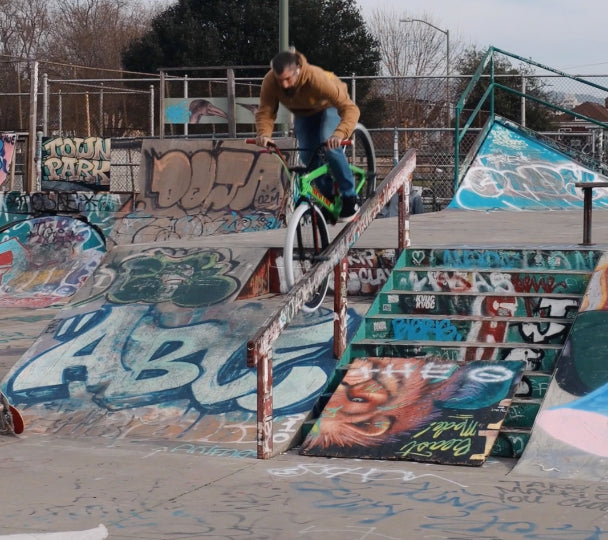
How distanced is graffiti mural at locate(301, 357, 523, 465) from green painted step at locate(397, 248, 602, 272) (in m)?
1.28

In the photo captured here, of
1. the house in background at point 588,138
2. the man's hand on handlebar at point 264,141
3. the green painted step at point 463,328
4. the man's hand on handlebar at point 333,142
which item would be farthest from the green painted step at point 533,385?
the house in background at point 588,138

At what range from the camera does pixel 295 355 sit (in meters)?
7.92

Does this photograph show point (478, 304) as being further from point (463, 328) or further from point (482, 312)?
point (463, 328)

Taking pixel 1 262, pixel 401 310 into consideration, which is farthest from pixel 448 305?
pixel 1 262

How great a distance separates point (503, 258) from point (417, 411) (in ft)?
6.47

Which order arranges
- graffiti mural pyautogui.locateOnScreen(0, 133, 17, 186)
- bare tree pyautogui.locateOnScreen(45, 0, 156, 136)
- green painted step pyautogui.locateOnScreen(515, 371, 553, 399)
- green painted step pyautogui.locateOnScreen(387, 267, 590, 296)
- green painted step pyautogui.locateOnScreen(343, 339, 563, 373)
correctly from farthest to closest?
bare tree pyautogui.locateOnScreen(45, 0, 156, 136)
graffiti mural pyautogui.locateOnScreen(0, 133, 17, 186)
green painted step pyautogui.locateOnScreen(387, 267, 590, 296)
green painted step pyautogui.locateOnScreen(343, 339, 563, 373)
green painted step pyautogui.locateOnScreen(515, 371, 553, 399)

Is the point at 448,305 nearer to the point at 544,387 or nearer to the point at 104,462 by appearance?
the point at 544,387

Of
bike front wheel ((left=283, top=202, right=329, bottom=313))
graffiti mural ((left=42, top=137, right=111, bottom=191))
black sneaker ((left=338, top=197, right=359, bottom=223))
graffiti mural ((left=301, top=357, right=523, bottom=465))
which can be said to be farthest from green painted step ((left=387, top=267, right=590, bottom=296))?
graffiti mural ((left=42, top=137, right=111, bottom=191))

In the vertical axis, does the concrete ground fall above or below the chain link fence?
below

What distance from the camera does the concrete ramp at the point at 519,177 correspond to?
15.0 metres

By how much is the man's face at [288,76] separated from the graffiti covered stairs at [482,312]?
190 centimetres

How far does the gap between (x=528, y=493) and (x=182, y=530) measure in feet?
6.32

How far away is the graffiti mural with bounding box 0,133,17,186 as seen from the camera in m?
21.8

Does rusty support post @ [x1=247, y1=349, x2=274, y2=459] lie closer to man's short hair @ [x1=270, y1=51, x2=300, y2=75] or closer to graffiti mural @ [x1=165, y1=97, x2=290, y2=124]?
man's short hair @ [x1=270, y1=51, x2=300, y2=75]
